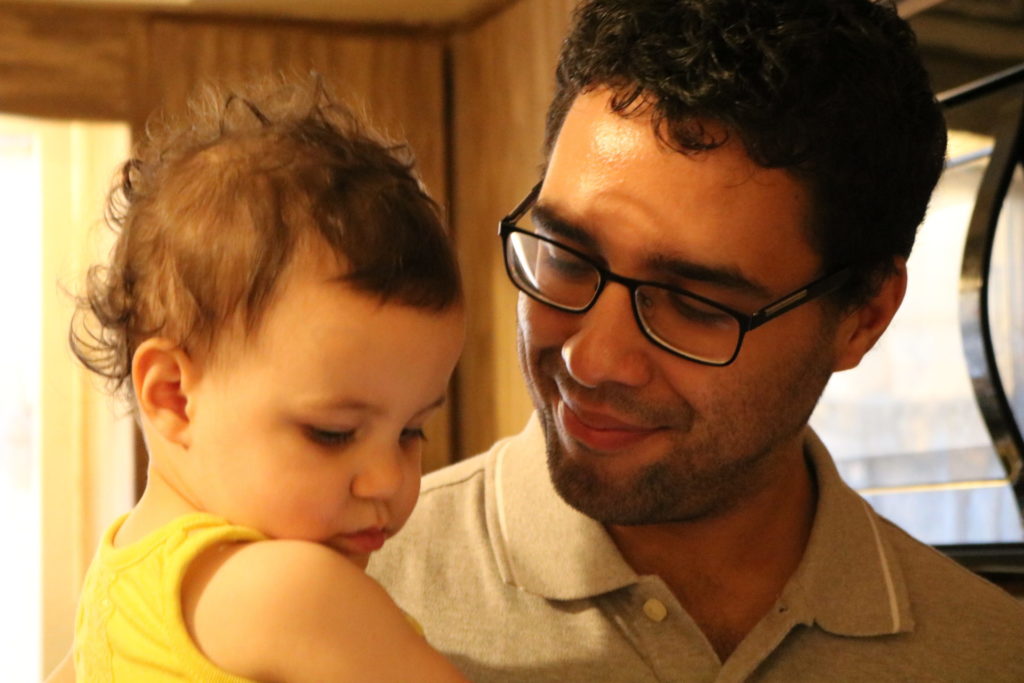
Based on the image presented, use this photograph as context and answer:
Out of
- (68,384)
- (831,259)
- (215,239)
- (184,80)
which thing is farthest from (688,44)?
(68,384)

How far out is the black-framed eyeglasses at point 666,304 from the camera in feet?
3.74

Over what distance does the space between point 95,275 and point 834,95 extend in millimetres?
689

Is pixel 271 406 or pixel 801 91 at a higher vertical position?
pixel 801 91

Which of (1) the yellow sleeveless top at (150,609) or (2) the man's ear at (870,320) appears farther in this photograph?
(2) the man's ear at (870,320)

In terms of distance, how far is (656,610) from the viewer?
1153 millimetres

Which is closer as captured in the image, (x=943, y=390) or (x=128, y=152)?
(x=943, y=390)

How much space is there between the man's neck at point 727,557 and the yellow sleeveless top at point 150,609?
50cm

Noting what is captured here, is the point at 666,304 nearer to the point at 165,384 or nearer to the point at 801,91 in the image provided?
Result: the point at 801,91

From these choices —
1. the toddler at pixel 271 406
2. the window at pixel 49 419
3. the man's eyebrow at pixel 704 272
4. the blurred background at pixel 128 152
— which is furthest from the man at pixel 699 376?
the window at pixel 49 419

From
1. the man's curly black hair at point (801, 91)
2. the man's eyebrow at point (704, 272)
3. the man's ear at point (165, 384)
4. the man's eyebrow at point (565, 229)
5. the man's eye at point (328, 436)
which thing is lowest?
the man's eye at point (328, 436)

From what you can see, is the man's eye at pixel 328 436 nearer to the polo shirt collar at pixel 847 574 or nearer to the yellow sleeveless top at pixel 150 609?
the yellow sleeveless top at pixel 150 609

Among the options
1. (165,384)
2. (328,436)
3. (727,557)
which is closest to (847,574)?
(727,557)

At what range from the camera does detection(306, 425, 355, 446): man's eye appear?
89 cm

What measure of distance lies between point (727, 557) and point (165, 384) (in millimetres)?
613
